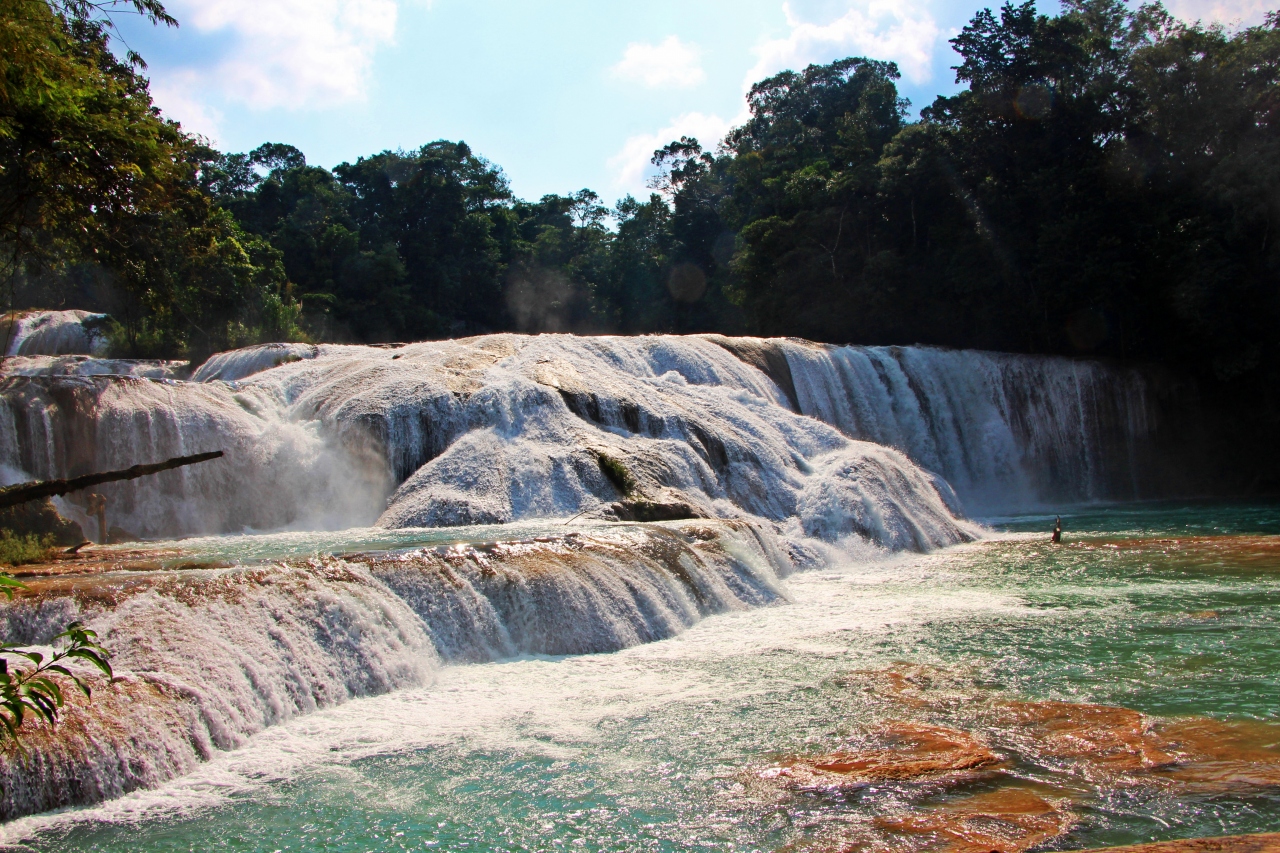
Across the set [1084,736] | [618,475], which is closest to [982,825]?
[1084,736]

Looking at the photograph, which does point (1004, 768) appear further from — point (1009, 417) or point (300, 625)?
point (1009, 417)

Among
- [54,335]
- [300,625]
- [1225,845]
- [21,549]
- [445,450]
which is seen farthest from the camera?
[54,335]

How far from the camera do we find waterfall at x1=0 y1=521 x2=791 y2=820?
552cm

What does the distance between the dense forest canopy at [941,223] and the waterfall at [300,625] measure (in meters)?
6.19

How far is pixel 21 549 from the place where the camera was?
938cm

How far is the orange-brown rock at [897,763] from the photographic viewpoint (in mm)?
5266

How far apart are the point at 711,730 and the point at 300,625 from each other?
3.23 meters

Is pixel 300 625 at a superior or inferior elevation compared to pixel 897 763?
superior

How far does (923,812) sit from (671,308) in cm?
3940

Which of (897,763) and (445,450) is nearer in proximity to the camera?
(897,763)

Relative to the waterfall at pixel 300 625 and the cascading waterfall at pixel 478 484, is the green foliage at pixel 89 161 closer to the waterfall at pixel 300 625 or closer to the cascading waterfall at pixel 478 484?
the cascading waterfall at pixel 478 484

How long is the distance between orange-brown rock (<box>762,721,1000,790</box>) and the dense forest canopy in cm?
998

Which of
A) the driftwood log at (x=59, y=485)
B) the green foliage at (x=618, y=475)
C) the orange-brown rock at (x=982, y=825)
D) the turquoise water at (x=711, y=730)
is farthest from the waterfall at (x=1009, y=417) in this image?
the driftwood log at (x=59, y=485)

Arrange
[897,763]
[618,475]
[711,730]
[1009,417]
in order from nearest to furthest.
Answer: [897,763], [711,730], [618,475], [1009,417]
